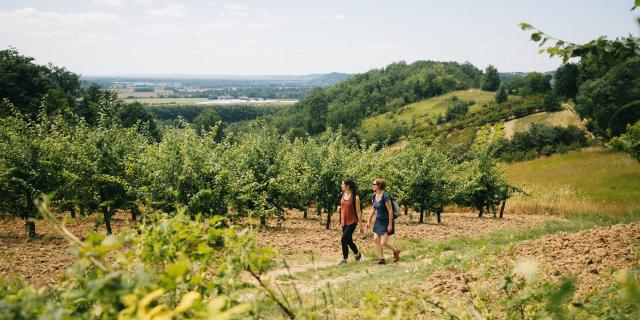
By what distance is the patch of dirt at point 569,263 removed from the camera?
5265 millimetres

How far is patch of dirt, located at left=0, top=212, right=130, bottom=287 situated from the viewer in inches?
341

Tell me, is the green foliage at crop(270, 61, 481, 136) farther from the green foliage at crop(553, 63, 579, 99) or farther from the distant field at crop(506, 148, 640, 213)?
the distant field at crop(506, 148, 640, 213)

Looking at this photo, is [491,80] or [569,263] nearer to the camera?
[569,263]

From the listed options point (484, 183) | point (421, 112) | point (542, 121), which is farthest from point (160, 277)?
point (421, 112)

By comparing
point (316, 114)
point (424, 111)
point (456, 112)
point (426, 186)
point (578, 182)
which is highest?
point (456, 112)

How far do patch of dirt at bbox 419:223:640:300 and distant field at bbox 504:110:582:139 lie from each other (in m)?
69.8

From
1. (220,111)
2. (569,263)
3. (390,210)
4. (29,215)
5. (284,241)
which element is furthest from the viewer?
(220,111)

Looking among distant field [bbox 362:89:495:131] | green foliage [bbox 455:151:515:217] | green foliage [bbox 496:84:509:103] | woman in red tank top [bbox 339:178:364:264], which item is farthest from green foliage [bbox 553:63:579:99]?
woman in red tank top [bbox 339:178:364:264]

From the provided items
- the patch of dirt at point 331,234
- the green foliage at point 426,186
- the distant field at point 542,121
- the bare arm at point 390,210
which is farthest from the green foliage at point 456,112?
the bare arm at point 390,210

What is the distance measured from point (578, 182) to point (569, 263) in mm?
42047

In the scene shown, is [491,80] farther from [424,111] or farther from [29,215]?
[29,215]

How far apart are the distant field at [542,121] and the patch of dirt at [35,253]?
236ft

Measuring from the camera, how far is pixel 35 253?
412 inches

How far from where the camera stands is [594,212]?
19.0m
